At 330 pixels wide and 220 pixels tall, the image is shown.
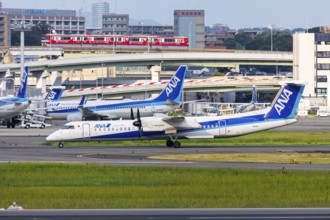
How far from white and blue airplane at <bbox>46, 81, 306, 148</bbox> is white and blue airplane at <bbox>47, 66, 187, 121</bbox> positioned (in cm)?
3685

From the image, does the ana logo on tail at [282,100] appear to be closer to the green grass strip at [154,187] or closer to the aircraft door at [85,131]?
the aircraft door at [85,131]

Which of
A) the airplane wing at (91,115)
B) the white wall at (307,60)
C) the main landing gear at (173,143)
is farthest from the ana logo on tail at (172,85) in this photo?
the white wall at (307,60)

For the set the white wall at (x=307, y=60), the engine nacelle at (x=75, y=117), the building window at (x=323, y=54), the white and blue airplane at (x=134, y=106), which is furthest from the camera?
the white wall at (x=307, y=60)

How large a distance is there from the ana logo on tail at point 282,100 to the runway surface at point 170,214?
40.9m

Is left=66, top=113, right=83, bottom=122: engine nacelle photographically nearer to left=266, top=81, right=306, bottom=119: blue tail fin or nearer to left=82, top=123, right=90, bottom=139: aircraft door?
left=82, top=123, right=90, bottom=139: aircraft door

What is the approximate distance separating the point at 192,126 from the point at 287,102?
8.02 meters

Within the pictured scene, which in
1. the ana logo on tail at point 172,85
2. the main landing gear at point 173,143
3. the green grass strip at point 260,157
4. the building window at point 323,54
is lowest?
the green grass strip at point 260,157

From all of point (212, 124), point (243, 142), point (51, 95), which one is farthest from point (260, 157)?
point (51, 95)

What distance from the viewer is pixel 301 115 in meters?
168

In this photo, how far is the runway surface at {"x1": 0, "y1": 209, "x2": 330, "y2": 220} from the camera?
42938 millimetres

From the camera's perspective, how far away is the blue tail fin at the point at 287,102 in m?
86.4

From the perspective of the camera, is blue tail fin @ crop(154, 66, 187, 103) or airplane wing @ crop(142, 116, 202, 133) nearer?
airplane wing @ crop(142, 116, 202, 133)

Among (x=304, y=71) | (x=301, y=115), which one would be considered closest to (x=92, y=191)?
(x=301, y=115)

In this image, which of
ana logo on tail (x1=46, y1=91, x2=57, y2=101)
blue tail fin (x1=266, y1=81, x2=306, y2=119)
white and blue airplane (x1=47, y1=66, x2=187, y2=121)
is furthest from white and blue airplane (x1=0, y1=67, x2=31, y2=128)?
blue tail fin (x1=266, y1=81, x2=306, y2=119)
